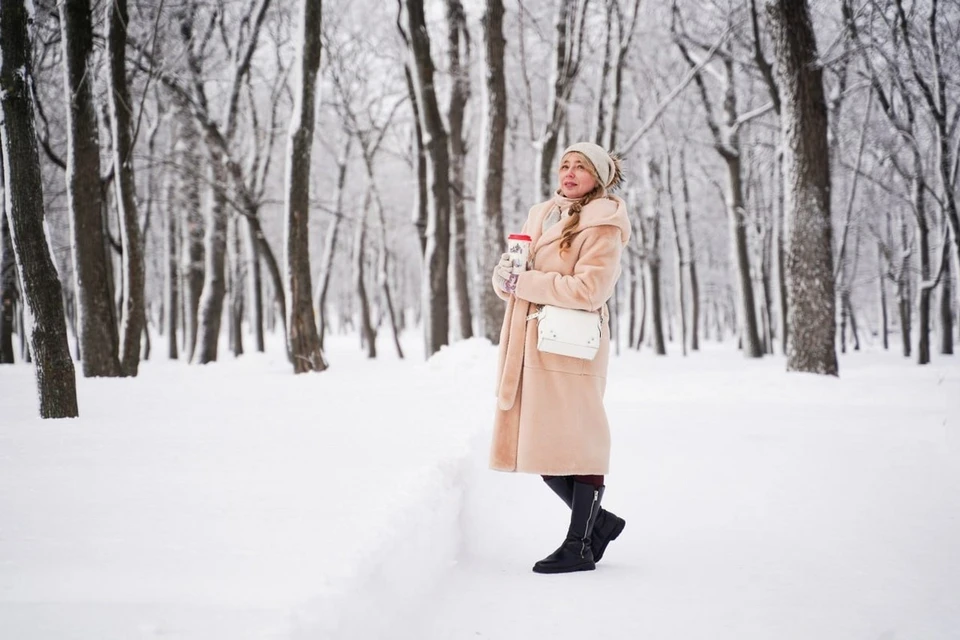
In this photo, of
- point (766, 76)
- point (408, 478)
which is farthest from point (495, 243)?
point (408, 478)

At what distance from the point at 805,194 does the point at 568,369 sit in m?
7.47

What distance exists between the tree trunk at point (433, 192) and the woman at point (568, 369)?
945cm

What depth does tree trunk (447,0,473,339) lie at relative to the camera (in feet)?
42.7

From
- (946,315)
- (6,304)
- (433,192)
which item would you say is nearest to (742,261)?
(946,315)

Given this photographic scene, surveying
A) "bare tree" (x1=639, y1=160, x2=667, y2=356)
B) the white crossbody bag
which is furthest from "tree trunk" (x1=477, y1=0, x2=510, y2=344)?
"bare tree" (x1=639, y1=160, x2=667, y2=356)

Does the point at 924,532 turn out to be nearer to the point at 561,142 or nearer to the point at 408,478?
the point at 408,478

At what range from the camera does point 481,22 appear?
39.5ft

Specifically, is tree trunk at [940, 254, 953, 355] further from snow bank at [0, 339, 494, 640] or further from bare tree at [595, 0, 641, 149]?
snow bank at [0, 339, 494, 640]

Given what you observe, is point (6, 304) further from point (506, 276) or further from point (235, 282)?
point (506, 276)

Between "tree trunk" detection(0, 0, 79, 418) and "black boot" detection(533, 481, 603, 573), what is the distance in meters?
4.15

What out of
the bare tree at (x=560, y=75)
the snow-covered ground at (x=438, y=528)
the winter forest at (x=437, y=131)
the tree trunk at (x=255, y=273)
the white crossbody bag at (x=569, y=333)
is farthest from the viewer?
the tree trunk at (x=255, y=273)

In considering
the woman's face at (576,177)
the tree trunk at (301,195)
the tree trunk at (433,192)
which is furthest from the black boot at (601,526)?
the tree trunk at (433,192)

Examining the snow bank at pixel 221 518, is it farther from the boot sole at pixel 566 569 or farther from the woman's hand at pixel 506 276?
the woman's hand at pixel 506 276

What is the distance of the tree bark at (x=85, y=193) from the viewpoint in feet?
27.2
